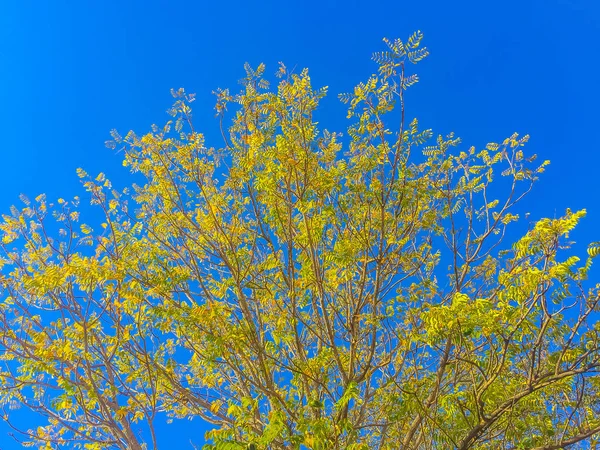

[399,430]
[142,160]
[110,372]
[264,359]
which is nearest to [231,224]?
[142,160]

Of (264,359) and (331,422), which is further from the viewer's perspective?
(264,359)

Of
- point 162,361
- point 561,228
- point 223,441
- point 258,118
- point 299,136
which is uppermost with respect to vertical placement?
point 258,118

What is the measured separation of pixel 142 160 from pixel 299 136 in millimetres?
1825

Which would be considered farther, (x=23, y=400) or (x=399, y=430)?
(x=399, y=430)

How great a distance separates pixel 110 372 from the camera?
4.50 m

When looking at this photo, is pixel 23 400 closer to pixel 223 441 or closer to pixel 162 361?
pixel 162 361

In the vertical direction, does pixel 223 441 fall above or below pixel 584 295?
below

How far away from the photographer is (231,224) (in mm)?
5715

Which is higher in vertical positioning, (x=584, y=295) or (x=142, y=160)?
(x=142, y=160)

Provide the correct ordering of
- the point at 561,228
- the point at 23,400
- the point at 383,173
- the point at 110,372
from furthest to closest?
the point at 383,173
the point at 23,400
the point at 110,372
the point at 561,228

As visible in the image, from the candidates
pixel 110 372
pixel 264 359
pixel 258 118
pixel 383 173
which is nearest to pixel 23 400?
pixel 110 372

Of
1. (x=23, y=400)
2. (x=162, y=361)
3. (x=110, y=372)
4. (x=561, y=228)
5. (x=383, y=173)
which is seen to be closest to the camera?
(x=561, y=228)

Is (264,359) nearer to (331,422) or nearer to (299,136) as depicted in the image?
(331,422)

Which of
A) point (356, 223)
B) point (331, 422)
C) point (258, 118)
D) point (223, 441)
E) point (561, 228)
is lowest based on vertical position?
point (223, 441)
